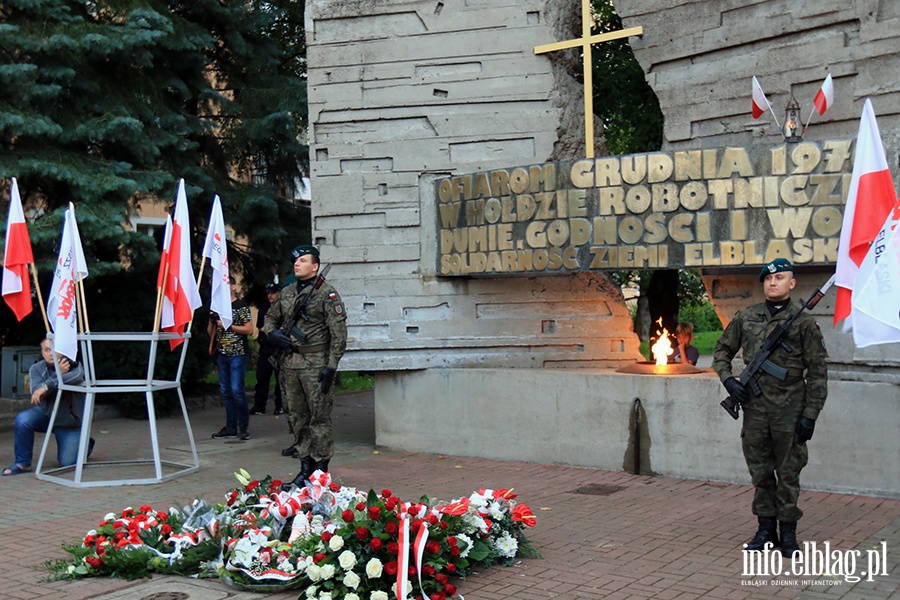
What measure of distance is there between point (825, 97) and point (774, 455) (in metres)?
3.32

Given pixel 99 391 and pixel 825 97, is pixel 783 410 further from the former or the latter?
pixel 99 391

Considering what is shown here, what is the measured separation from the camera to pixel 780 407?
6.13 m

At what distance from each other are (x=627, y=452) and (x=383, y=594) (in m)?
4.44

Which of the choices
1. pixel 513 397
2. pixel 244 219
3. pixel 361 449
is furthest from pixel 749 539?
pixel 244 219

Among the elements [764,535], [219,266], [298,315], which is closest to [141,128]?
[219,266]

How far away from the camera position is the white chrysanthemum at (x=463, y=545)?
582 centimetres

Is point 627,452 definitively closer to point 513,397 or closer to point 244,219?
point 513,397

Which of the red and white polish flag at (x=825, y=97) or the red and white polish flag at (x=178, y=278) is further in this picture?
the red and white polish flag at (x=178, y=278)

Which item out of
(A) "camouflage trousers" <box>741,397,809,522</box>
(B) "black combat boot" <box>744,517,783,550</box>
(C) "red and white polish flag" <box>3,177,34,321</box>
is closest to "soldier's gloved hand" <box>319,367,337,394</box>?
(C) "red and white polish flag" <box>3,177,34,321</box>

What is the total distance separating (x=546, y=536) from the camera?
682 cm

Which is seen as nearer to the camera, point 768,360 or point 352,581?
point 352,581

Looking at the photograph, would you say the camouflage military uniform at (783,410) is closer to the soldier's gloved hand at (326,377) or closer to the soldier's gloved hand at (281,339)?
the soldier's gloved hand at (326,377)

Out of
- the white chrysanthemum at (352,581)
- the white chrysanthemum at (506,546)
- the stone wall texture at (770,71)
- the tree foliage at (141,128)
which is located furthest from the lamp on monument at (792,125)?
the tree foliage at (141,128)

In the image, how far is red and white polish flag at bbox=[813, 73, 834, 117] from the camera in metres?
7.97
